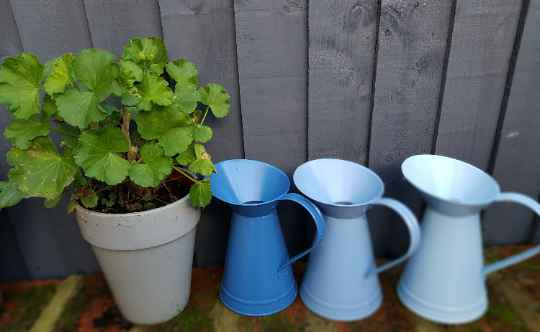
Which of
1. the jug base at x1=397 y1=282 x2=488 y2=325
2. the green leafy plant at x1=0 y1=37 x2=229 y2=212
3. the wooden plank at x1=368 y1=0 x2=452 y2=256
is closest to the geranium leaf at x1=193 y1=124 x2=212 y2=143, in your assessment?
the green leafy plant at x1=0 y1=37 x2=229 y2=212

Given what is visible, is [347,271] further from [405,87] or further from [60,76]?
[60,76]


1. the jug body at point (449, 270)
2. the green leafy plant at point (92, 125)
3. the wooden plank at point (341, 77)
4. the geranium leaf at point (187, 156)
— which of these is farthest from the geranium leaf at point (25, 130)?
the jug body at point (449, 270)

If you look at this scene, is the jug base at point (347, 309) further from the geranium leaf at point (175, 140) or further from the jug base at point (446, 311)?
the geranium leaf at point (175, 140)

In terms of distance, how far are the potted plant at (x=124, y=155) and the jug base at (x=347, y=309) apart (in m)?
0.41

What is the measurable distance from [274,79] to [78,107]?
0.53 metres

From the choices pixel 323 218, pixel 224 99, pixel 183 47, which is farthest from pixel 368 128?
pixel 183 47

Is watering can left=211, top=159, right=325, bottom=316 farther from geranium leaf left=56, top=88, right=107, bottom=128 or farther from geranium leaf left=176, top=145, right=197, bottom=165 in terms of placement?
geranium leaf left=56, top=88, right=107, bottom=128

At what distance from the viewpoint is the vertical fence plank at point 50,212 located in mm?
1025

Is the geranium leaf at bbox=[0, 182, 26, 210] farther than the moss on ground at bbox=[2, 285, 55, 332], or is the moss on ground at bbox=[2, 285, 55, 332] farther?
the moss on ground at bbox=[2, 285, 55, 332]

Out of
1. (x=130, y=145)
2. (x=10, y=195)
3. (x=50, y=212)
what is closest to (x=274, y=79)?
(x=130, y=145)

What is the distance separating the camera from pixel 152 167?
0.92 m

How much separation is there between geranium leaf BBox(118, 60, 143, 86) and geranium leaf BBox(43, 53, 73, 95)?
0.12 metres

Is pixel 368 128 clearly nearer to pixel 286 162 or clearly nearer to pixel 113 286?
pixel 286 162

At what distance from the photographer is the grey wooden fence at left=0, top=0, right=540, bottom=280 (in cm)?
103
